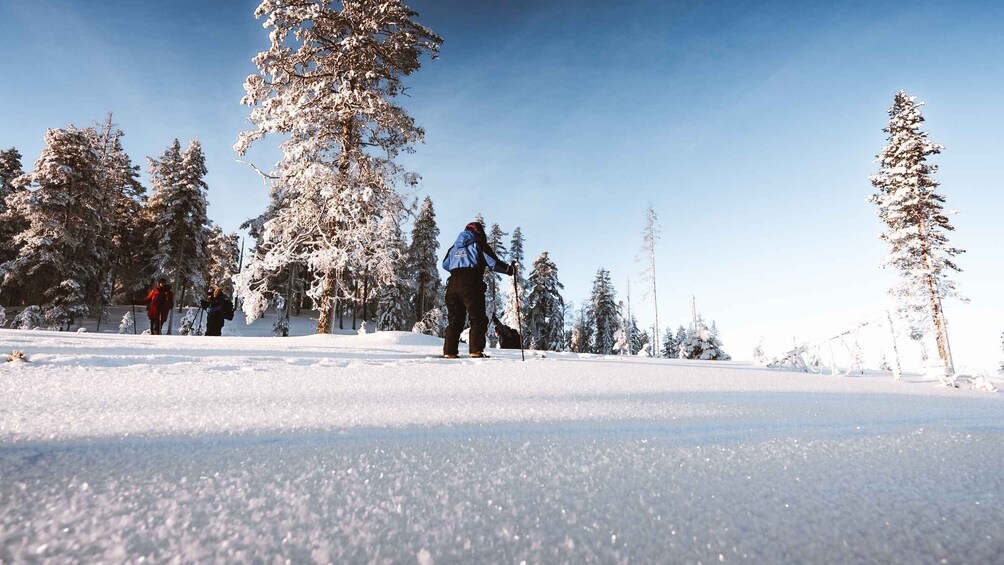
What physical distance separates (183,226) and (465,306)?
32813 millimetres

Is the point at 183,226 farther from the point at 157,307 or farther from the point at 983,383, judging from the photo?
the point at 983,383

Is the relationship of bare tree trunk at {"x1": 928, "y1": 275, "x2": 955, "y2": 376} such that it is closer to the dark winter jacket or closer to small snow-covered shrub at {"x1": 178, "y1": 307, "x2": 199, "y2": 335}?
the dark winter jacket

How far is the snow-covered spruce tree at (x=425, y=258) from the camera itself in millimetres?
37438

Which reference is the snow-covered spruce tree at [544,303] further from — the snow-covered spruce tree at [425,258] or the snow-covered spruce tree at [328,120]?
the snow-covered spruce tree at [328,120]

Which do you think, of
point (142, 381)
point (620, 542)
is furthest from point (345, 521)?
point (142, 381)

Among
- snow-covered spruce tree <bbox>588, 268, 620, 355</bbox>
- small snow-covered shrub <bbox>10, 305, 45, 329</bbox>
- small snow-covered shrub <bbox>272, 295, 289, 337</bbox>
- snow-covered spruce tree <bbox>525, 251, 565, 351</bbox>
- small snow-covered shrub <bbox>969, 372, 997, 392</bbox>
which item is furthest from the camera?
snow-covered spruce tree <bbox>588, 268, 620, 355</bbox>

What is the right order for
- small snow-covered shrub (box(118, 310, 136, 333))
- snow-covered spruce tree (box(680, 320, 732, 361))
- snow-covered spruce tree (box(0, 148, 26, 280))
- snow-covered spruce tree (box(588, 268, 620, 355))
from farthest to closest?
1. snow-covered spruce tree (box(588, 268, 620, 355))
2. snow-covered spruce tree (box(0, 148, 26, 280))
3. small snow-covered shrub (box(118, 310, 136, 333))
4. snow-covered spruce tree (box(680, 320, 732, 361))

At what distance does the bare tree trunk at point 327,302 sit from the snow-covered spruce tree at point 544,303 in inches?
1121

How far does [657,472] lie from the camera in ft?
4.08

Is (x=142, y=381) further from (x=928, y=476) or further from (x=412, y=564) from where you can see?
(x=928, y=476)

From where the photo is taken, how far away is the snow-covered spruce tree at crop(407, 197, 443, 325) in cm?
3744

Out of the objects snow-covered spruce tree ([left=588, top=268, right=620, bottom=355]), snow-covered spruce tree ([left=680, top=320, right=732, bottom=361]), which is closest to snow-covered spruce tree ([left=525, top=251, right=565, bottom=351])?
snow-covered spruce tree ([left=588, top=268, right=620, bottom=355])

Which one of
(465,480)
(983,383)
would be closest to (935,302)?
(983,383)

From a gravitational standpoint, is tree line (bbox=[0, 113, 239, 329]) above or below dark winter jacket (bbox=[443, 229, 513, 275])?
above
